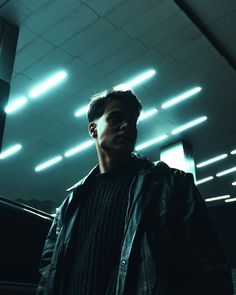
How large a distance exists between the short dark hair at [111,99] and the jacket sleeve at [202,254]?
714mm

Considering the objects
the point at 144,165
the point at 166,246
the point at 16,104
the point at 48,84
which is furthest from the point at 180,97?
the point at 166,246

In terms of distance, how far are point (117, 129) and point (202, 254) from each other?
83cm

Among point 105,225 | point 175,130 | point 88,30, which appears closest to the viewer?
point 105,225

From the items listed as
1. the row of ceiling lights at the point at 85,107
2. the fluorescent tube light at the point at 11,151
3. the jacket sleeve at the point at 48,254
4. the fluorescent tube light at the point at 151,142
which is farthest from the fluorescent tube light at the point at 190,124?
the jacket sleeve at the point at 48,254

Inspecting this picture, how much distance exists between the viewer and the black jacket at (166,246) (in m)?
1.34

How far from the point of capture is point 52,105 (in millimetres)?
10164

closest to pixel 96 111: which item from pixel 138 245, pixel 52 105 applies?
pixel 138 245

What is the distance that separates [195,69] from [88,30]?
3.06m

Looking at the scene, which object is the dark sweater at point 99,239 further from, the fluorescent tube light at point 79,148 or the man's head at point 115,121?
the fluorescent tube light at point 79,148

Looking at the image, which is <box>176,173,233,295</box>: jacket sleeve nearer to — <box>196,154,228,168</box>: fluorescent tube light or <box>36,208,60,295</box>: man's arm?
<box>36,208,60,295</box>: man's arm

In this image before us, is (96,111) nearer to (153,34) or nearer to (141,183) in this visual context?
(141,183)

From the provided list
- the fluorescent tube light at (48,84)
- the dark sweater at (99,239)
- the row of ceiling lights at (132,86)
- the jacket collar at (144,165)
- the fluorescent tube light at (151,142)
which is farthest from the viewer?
the fluorescent tube light at (151,142)

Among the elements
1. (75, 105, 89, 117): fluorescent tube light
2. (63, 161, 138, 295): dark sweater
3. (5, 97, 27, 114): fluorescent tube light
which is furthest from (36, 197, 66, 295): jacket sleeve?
(75, 105, 89, 117): fluorescent tube light

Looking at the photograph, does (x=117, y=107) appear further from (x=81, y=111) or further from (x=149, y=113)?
(x=149, y=113)
